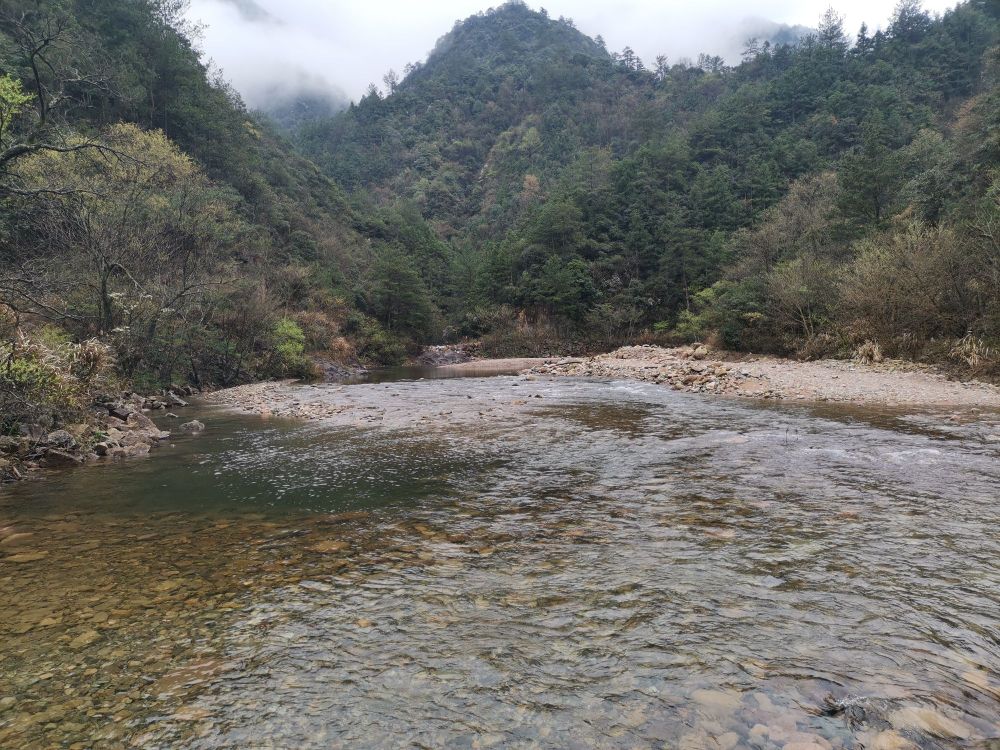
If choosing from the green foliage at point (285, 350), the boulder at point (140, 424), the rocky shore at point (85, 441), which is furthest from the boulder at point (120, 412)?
the green foliage at point (285, 350)

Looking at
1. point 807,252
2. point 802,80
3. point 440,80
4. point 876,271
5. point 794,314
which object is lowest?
point 794,314

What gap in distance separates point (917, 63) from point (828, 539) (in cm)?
10379

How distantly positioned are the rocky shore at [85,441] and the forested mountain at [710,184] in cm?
2589

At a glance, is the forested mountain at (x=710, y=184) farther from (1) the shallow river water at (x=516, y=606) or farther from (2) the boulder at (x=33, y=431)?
(2) the boulder at (x=33, y=431)

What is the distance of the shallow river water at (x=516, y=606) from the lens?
9.68ft

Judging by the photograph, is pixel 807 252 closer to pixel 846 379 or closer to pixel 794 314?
pixel 794 314

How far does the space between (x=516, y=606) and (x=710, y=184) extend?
67.0m

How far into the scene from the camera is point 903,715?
2.85m

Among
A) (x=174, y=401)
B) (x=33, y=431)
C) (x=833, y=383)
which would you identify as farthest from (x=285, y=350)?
(x=833, y=383)

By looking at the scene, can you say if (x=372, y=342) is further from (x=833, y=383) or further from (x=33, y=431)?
(x=833, y=383)

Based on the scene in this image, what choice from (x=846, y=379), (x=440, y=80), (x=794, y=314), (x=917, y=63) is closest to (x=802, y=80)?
(x=917, y=63)

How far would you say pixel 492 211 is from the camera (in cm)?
9550

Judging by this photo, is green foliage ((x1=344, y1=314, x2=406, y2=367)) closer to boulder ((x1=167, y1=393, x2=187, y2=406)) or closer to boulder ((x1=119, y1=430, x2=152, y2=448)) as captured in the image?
boulder ((x1=167, y1=393, x2=187, y2=406))

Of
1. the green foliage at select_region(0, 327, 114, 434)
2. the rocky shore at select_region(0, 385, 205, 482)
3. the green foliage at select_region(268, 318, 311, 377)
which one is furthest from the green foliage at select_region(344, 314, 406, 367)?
the green foliage at select_region(0, 327, 114, 434)
